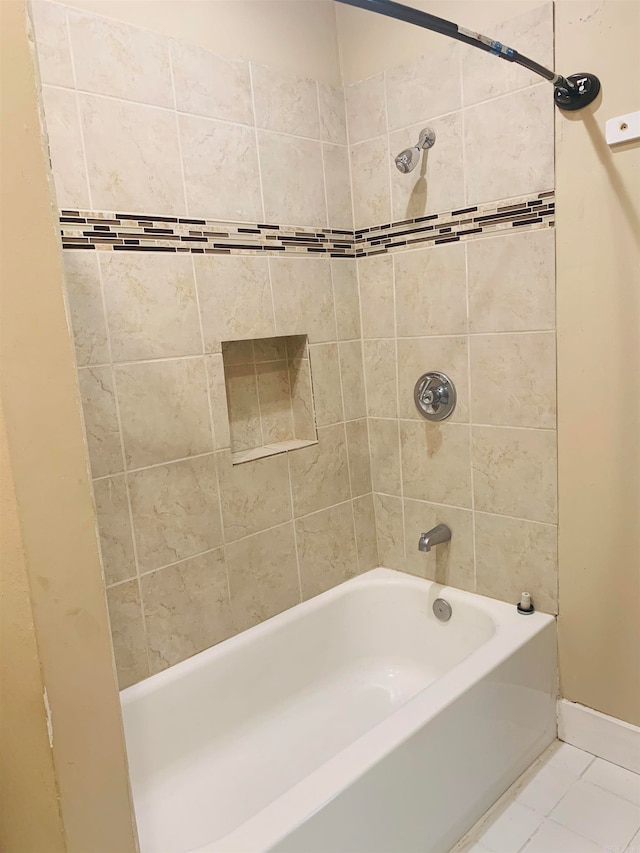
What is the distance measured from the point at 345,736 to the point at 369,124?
2.01 metres

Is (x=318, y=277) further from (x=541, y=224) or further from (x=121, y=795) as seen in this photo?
(x=121, y=795)

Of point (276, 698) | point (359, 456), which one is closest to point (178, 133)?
point (359, 456)

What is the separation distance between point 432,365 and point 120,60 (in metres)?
1.26

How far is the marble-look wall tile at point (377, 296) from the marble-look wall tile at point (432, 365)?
95 millimetres

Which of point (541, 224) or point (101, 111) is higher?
point (101, 111)

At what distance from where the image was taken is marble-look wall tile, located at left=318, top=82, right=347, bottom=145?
204cm

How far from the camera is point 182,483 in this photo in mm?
1752

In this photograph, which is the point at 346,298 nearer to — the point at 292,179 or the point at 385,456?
the point at 292,179

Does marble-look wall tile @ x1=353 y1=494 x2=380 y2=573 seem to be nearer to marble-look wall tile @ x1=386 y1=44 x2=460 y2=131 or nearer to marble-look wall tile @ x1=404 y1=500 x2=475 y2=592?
marble-look wall tile @ x1=404 y1=500 x2=475 y2=592

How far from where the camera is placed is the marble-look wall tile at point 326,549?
2.10m

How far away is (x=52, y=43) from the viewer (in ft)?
4.69

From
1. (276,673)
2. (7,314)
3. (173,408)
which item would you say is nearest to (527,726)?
(276,673)

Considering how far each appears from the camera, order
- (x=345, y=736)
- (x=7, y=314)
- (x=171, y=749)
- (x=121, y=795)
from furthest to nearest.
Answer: (x=345, y=736)
(x=171, y=749)
(x=121, y=795)
(x=7, y=314)

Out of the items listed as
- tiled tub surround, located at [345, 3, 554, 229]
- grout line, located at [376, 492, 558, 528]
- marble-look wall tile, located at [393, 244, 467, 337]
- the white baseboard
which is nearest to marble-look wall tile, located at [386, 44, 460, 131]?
tiled tub surround, located at [345, 3, 554, 229]
